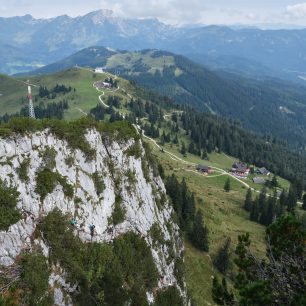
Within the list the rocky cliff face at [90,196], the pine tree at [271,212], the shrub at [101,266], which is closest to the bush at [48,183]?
the rocky cliff face at [90,196]

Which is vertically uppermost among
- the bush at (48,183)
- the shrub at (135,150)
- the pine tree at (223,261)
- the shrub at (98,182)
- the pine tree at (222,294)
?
the pine tree at (222,294)

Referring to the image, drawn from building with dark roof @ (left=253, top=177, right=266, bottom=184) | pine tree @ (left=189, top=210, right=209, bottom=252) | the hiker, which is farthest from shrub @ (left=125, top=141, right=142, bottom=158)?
building with dark roof @ (left=253, top=177, right=266, bottom=184)

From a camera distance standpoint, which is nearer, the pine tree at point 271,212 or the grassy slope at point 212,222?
the grassy slope at point 212,222

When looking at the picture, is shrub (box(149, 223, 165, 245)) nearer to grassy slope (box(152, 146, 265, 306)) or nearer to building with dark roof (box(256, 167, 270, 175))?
grassy slope (box(152, 146, 265, 306))

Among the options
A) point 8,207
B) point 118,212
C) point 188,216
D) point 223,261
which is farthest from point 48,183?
point 188,216

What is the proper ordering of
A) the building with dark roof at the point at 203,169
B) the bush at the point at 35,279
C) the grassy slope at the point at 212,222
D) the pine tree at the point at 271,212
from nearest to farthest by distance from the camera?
the bush at the point at 35,279 < the grassy slope at the point at 212,222 < the pine tree at the point at 271,212 < the building with dark roof at the point at 203,169

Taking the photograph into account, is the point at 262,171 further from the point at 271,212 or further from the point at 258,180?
the point at 271,212

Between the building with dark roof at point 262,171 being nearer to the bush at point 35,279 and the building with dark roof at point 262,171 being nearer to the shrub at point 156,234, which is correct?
the shrub at point 156,234

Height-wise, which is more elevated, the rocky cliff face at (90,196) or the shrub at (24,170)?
the shrub at (24,170)
